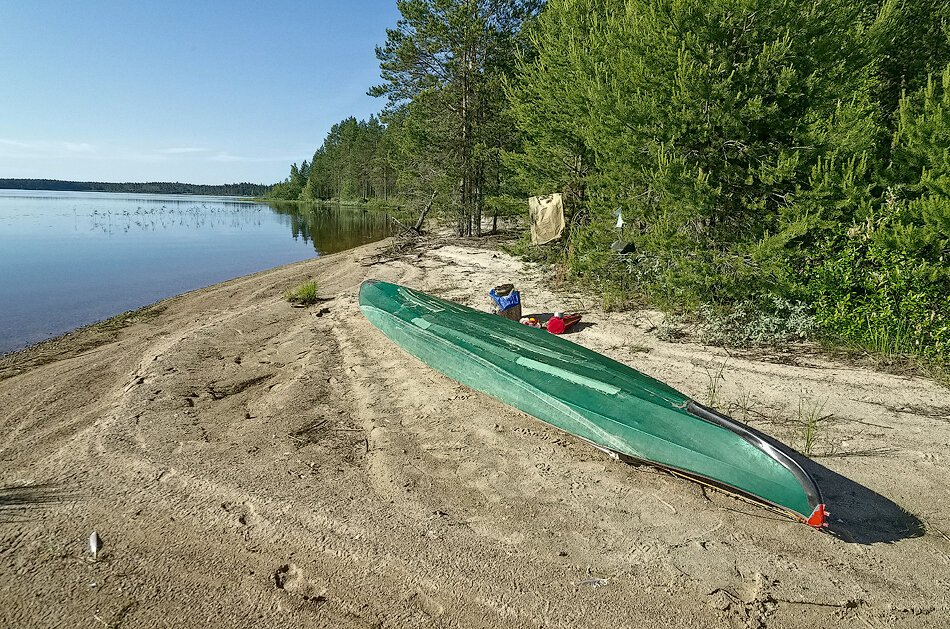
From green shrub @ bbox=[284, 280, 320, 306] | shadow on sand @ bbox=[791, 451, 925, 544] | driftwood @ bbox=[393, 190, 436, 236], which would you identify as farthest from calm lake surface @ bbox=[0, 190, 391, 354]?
shadow on sand @ bbox=[791, 451, 925, 544]

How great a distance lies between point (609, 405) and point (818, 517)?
148 cm

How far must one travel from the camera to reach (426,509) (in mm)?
3229

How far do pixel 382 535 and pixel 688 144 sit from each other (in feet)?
20.6

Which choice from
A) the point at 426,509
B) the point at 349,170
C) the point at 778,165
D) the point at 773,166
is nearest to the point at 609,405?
the point at 426,509

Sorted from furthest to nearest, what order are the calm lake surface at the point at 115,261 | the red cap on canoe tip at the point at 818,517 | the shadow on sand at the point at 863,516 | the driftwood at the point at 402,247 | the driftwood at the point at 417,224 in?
the driftwood at the point at 417,224, the driftwood at the point at 402,247, the calm lake surface at the point at 115,261, the shadow on sand at the point at 863,516, the red cap on canoe tip at the point at 818,517

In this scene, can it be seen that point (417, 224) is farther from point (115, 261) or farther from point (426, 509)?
point (426, 509)

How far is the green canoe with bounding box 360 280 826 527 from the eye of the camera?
3.06 metres

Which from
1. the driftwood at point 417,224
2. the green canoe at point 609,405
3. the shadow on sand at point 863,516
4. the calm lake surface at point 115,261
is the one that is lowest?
the calm lake surface at point 115,261

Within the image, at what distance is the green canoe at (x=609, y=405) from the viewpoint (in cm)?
306

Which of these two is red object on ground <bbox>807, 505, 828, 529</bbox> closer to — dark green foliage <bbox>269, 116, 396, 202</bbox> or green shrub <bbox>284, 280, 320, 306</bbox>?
green shrub <bbox>284, 280, 320, 306</bbox>

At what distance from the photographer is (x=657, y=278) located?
7.52 meters

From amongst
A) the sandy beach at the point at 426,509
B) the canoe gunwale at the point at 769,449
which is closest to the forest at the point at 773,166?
the sandy beach at the point at 426,509

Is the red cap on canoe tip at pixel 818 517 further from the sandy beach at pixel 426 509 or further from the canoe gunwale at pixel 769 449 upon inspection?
the sandy beach at pixel 426 509

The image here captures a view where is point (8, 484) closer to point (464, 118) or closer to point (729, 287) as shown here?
point (729, 287)
